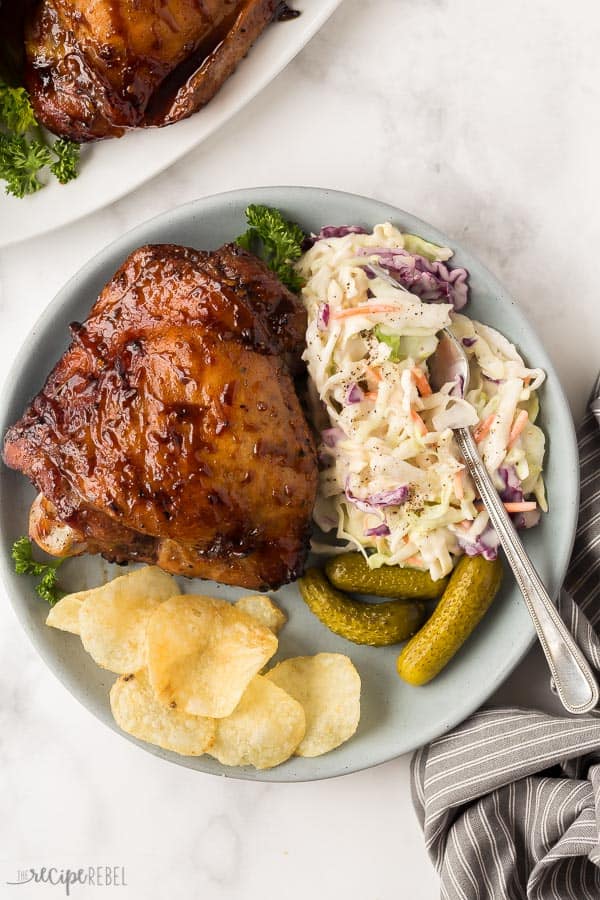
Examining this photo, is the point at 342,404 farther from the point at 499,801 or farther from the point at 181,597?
the point at 499,801

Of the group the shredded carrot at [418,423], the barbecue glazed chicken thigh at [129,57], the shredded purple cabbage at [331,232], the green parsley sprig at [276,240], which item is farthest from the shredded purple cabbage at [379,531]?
the barbecue glazed chicken thigh at [129,57]

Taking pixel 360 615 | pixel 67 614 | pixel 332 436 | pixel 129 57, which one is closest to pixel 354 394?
pixel 332 436

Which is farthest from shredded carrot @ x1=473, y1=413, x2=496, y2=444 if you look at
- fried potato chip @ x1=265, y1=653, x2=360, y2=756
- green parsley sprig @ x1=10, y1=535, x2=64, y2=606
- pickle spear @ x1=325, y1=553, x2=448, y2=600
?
green parsley sprig @ x1=10, y1=535, x2=64, y2=606

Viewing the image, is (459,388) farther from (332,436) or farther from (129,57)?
(129,57)

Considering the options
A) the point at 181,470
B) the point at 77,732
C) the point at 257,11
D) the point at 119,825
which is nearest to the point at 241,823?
the point at 119,825

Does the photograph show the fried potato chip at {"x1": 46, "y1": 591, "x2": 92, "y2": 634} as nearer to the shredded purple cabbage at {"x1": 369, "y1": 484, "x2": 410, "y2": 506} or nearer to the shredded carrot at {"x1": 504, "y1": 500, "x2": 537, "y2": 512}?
the shredded purple cabbage at {"x1": 369, "y1": 484, "x2": 410, "y2": 506}

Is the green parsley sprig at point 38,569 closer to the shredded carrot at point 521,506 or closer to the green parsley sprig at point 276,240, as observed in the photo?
the green parsley sprig at point 276,240

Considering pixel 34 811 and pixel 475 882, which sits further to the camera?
pixel 34 811
